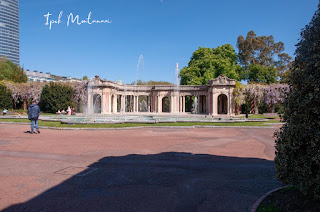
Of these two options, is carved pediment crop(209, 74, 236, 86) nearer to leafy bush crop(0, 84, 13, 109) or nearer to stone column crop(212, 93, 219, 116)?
stone column crop(212, 93, 219, 116)

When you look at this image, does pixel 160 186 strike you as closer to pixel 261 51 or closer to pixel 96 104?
pixel 96 104

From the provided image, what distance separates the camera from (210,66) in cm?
4956

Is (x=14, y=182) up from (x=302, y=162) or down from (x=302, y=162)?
down

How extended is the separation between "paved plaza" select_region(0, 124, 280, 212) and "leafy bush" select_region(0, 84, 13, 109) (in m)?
38.7

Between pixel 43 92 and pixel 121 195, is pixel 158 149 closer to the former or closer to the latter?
pixel 121 195

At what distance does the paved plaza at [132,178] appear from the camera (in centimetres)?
500

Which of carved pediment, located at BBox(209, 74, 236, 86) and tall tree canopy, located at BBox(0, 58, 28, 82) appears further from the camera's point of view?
tall tree canopy, located at BBox(0, 58, 28, 82)

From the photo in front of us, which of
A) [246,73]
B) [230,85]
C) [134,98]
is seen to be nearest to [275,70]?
[246,73]

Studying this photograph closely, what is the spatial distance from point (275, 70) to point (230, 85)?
16781 mm

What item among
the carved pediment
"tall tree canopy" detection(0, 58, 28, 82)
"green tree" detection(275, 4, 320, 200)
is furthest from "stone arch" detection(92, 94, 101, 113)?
"green tree" detection(275, 4, 320, 200)

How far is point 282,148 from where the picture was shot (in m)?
4.61

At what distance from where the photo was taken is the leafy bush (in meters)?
43.3

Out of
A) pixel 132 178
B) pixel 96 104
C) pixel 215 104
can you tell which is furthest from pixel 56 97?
pixel 132 178

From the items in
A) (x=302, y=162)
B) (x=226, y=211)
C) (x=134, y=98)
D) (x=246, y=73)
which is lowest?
(x=226, y=211)
